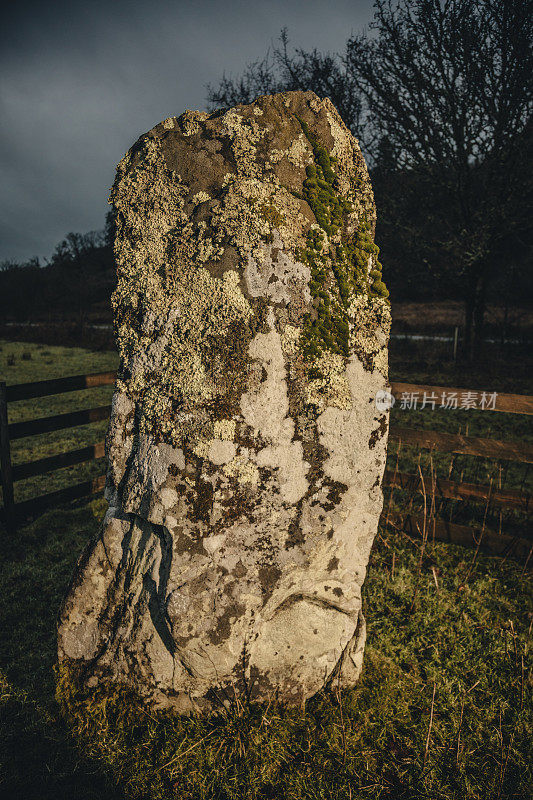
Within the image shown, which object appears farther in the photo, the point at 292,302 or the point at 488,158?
the point at 488,158

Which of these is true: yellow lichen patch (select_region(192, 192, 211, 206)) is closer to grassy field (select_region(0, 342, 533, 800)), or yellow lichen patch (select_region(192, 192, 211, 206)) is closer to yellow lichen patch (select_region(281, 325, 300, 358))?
yellow lichen patch (select_region(281, 325, 300, 358))

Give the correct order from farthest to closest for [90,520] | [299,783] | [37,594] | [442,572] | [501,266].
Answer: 1. [501,266]
2. [90,520]
3. [442,572]
4. [37,594]
5. [299,783]

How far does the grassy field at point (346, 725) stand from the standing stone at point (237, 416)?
191mm

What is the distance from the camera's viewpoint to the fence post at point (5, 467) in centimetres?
430

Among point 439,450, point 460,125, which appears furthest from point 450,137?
point 439,450

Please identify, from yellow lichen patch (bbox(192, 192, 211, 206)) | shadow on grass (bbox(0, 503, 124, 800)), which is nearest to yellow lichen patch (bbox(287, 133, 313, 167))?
yellow lichen patch (bbox(192, 192, 211, 206))

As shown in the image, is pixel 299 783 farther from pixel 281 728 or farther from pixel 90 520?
pixel 90 520

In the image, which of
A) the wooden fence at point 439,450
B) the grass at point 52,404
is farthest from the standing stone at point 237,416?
the grass at point 52,404

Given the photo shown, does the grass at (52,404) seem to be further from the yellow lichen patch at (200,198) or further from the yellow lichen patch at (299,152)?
the yellow lichen patch at (299,152)

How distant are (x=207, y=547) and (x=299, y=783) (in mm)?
1118

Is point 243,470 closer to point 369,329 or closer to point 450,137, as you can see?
point 369,329

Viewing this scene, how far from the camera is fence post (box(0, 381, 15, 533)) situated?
4.30 m

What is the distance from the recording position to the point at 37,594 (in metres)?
3.37

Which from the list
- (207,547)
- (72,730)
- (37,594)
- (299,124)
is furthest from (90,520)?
(299,124)
